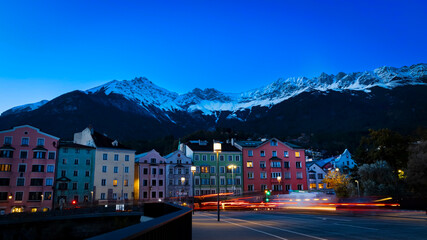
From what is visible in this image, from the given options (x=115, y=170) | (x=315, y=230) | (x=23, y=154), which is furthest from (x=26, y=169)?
(x=315, y=230)

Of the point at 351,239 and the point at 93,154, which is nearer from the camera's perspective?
the point at 351,239

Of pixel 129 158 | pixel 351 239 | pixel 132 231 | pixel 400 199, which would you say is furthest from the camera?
pixel 129 158

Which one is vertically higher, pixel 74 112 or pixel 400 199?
pixel 74 112

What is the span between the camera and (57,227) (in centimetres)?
3275

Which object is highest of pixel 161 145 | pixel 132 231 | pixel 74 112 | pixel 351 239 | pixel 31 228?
pixel 74 112

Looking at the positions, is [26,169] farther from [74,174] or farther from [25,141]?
[74,174]

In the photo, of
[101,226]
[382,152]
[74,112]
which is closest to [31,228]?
[101,226]

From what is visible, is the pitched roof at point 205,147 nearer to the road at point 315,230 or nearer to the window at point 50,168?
the window at point 50,168

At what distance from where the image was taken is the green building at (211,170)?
7746 centimetres

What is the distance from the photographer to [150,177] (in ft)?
241

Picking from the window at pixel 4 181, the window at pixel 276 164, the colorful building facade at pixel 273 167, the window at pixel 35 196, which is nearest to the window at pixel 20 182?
the window at pixel 4 181

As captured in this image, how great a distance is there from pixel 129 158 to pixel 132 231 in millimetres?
71358

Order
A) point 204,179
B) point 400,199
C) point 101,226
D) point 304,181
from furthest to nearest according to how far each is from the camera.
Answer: point 304,181
point 204,179
point 400,199
point 101,226

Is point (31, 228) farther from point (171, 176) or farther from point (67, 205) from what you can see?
point (171, 176)
